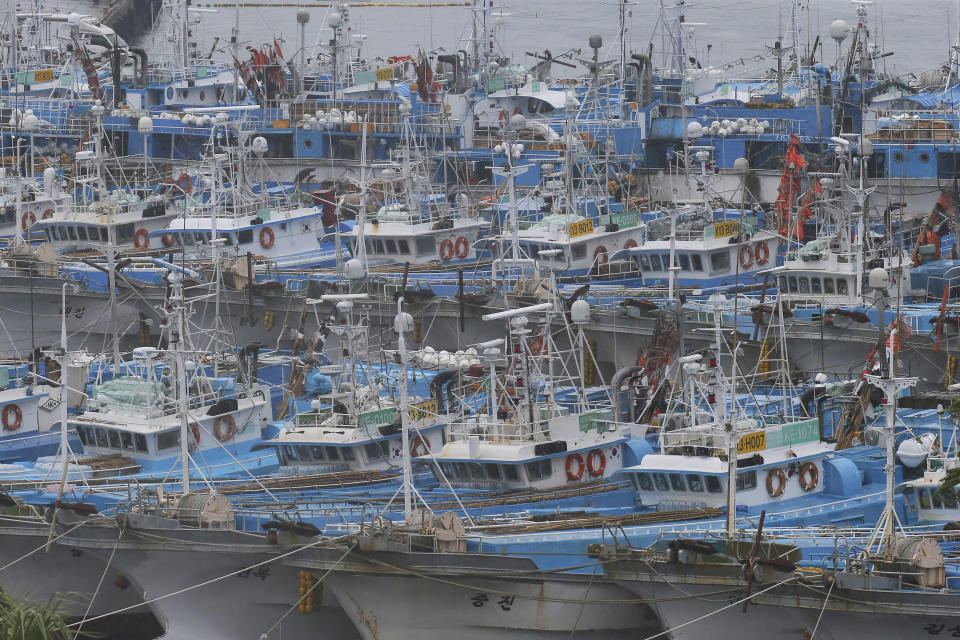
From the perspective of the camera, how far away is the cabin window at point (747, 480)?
3494 cm

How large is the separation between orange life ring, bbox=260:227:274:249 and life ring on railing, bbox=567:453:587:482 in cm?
2398

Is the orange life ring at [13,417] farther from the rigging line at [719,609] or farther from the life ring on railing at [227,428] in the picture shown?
the rigging line at [719,609]

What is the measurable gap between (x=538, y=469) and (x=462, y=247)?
23747 mm

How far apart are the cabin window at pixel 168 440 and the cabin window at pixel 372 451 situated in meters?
3.90

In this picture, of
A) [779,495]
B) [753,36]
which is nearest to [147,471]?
[779,495]

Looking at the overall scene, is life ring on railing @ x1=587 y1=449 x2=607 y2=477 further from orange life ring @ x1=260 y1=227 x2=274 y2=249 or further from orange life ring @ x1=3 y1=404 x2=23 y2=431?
orange life ring @ x1=260 y1=227 x2=274 y2=249

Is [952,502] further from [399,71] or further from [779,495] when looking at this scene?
[399,71]

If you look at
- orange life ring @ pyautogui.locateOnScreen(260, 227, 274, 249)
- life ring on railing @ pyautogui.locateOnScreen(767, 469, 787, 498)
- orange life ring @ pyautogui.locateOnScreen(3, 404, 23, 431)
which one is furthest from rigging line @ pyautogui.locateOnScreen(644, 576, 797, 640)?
orange life ring @ pyautogui.locateOnScreen(260, 227, 274, 249)

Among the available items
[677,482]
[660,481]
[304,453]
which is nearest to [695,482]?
[677,482]

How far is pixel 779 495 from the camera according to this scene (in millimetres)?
35625

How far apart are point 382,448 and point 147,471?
4.59m

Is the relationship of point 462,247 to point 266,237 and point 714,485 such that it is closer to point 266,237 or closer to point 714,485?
point 266,237

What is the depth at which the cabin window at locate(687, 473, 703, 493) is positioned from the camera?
34.6 metres

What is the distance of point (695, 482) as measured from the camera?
3469 centimetres
